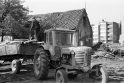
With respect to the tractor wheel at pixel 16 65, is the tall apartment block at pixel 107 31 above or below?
above

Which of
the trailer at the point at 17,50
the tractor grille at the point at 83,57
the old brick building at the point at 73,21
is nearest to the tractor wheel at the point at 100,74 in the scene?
the tractor grille at the point at 83,57

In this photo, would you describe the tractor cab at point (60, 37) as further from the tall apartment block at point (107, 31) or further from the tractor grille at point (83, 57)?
the tall apartment block at point (107, 31)

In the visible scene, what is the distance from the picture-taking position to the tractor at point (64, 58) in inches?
432

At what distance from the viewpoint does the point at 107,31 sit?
113 ft

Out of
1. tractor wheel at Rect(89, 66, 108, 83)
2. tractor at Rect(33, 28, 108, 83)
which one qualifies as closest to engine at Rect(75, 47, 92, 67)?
tractor at Rect(33, 28, 108, 83)

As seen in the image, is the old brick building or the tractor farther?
the old brick building

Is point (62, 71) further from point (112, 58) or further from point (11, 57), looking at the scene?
point (112, 58)

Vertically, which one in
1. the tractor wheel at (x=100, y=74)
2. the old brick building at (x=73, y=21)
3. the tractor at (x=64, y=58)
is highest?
the old brick building at (x=73, y=21)

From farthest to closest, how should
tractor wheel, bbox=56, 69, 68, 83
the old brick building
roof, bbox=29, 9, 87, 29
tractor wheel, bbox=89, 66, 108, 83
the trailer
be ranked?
the old brick building < roof, bbox=29, 9, 87, 29 < the trailer < tractor wheel, bbox=89, 66, 108, 83 < tractor wheel, bbox=56, 69, 68, 83

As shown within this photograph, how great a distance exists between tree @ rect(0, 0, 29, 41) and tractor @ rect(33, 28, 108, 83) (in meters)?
19.4

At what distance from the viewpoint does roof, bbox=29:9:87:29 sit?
123ft

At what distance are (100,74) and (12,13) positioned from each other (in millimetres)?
23835

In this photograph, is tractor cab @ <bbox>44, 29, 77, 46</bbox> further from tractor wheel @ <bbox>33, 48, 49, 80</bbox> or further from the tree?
the tree

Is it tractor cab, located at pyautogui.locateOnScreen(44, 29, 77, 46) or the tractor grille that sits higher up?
tractor cab, located at pyautogui.locateOnScreen(44, 29, 77, 46)
